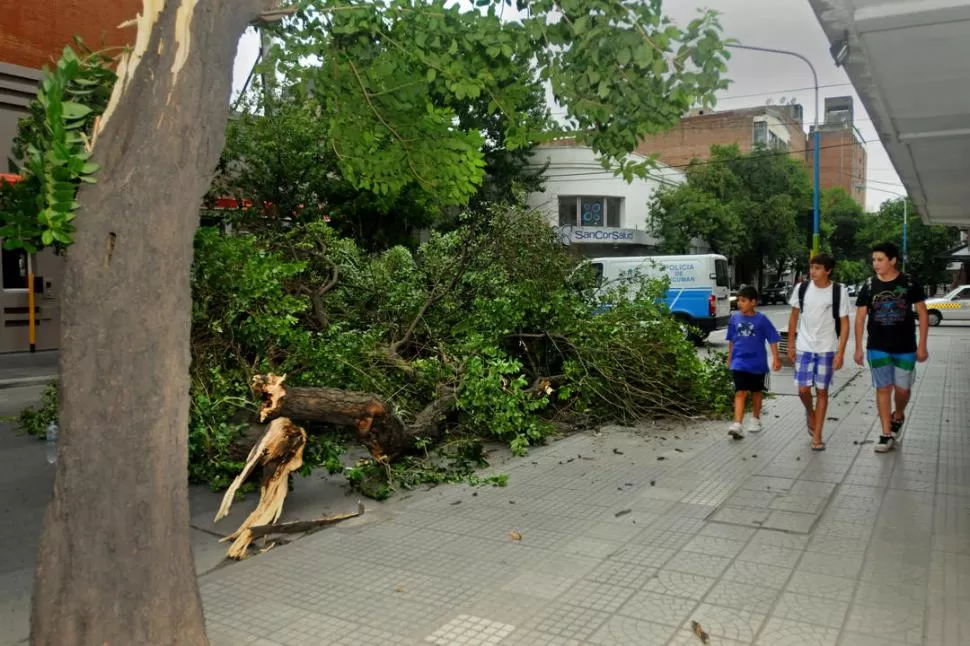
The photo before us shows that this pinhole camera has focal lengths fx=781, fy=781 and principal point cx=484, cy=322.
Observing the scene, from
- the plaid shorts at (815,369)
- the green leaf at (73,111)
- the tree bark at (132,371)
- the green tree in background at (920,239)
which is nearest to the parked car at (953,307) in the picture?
the green tree in background at (920,239)

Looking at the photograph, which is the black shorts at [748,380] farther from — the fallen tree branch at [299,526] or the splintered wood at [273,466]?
the splintered wood at [273,466]

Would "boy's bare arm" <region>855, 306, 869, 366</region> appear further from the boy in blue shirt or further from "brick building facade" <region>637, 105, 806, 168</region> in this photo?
"brick building facade" <region>637, 105, 806, 168</region>

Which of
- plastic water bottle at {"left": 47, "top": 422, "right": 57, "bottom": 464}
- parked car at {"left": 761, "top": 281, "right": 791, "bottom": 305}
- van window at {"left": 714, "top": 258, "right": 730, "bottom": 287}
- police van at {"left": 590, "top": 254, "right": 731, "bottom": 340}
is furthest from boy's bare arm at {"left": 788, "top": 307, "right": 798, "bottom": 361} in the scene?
parked car at {"left": 761, "top": 281, "right": 791, "bottom": 305}

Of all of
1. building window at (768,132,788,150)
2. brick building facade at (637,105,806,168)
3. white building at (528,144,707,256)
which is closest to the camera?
white building at (528,144,707,256)

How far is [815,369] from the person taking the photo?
7.27m

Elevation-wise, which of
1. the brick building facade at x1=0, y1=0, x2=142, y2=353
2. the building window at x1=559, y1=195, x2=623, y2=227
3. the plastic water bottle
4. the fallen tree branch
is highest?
the brick building facade at x1=0, y1=0, x2=142, y2=353

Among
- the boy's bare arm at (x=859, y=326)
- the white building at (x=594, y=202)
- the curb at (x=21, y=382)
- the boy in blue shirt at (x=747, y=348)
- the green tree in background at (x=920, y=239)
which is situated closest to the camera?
the boy's bare arm at (x=859, y=326)

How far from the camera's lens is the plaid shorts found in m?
7.19

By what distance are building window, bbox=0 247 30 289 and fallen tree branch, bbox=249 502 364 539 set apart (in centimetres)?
1532

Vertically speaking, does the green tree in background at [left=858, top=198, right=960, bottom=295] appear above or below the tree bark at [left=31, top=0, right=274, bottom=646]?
above

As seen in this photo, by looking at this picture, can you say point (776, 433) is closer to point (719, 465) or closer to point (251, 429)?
point (719, 465)

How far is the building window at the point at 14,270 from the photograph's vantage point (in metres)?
17.7

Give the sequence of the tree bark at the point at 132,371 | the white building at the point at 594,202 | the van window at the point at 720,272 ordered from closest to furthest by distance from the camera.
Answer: the tree bark at the point at 132,371
the van window at the point at 720,272
the white building at the point at 594,202

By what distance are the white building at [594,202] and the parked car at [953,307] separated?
1405 cm
